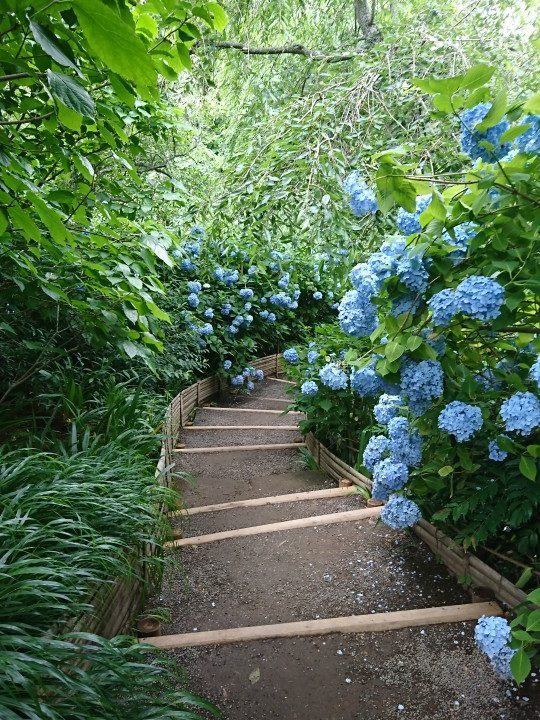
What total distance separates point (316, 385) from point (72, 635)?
9.27 feet

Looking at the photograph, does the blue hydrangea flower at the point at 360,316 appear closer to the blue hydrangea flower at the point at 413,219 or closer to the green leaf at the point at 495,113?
the blue hydrangea flower at the point at 413,219

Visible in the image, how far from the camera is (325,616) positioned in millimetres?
2148

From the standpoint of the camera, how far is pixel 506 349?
1.93 m

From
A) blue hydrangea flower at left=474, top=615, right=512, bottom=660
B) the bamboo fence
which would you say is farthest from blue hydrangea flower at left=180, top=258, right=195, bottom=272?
blue hydrangea flower at left=474, top=615, right=512, bottom=660

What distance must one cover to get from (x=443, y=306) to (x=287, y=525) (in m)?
1.82

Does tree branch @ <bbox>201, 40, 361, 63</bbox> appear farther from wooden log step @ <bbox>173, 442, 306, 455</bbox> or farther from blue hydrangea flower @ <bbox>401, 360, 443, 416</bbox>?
wooden log step @ <bbox>173, 442, 306, 455</bbox>

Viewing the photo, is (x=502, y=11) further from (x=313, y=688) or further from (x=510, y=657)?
(x=313, y=688)

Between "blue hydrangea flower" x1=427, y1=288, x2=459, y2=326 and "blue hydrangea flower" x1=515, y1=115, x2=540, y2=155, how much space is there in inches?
17.1

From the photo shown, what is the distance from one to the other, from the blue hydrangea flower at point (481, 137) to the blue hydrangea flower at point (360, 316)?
55 centimetres

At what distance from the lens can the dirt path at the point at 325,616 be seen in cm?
169

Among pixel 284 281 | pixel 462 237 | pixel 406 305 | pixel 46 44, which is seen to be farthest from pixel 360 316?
pixel 284 281

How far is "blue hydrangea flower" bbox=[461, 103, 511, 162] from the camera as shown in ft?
4.65

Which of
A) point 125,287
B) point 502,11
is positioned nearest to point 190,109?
point 502,11

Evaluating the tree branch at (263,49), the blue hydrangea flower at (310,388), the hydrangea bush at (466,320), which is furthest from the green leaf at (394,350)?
the tree branch at (263,49)
